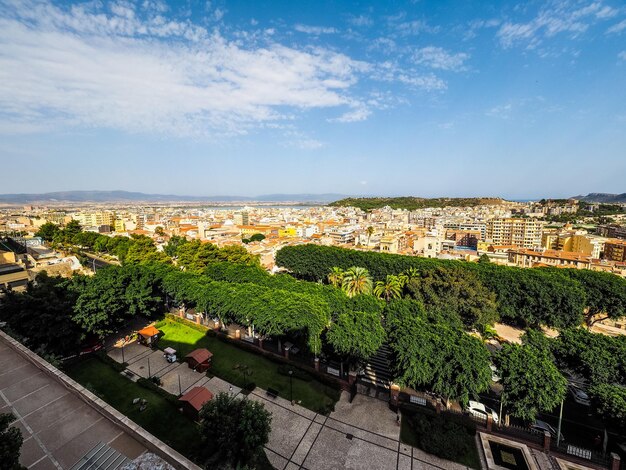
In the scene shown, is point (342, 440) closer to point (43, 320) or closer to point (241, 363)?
point (241, 363)

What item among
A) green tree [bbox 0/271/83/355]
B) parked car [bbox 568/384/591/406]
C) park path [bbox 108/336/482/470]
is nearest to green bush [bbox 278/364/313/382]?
park path [bbox 108/336/482/470]

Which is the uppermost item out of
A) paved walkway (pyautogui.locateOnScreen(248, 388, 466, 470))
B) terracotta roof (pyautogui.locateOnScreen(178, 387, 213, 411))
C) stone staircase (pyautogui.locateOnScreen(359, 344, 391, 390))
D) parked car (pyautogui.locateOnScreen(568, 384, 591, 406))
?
terracotta roof (pyautogui.locateOnScreen(178, 387, 213, 411))

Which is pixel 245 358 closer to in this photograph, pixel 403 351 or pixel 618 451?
pixel 403 351

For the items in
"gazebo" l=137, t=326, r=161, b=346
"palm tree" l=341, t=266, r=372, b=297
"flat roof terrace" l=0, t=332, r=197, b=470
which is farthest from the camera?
"palm tree" l=341, t=266, r=372, b=297

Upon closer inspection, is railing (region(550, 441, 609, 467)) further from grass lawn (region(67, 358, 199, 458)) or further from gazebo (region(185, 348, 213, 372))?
gazebo (region(185, 348, 213, 372))

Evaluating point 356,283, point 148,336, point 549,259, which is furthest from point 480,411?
point 549,259

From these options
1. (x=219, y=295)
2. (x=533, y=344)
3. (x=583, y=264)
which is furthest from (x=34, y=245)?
(x=583, y=264)
